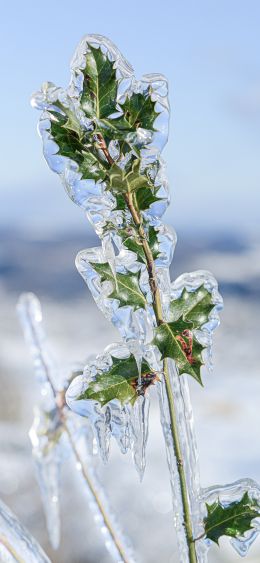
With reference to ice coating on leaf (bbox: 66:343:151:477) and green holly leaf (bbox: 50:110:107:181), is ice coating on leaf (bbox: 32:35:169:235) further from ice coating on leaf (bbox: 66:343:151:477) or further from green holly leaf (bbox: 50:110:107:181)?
ice coating on leaf (bbox: 66:343:151:477)

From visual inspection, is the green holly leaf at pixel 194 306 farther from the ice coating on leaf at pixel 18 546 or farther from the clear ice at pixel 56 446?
the ice coating on leaf at pixel 18 546

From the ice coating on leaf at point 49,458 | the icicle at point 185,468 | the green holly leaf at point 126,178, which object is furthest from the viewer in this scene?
the ice coating on leaf at point 49,458

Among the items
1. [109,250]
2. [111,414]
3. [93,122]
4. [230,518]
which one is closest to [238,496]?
[230,518]

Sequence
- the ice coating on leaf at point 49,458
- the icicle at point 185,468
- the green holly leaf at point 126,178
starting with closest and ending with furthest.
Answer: the green holly leaf at point 126,178 < the icicle at point 185,468 < the ice coating on leaf at point 49,458

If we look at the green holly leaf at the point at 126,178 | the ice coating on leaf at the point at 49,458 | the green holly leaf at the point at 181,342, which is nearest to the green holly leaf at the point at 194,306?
the green holly leaf at the point at 181,342

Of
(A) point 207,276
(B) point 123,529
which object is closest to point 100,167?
(A) point 207,276
